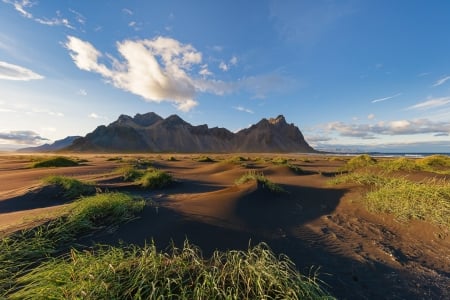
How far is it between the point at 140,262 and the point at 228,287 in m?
1.02

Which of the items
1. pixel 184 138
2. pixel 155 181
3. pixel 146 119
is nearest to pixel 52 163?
pixel 155 181

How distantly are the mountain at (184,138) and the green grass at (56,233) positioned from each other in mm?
121160

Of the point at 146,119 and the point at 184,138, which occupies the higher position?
the point at 146,119

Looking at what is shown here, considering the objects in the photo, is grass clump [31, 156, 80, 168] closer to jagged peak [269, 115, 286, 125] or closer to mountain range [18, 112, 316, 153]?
mountain range [18, 112, 316, 153]

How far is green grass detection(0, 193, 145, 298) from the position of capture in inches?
129

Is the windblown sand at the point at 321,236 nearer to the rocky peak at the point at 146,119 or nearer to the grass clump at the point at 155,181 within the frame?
the grass clump at the point at 155,181

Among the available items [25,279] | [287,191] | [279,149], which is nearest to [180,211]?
[25,279]

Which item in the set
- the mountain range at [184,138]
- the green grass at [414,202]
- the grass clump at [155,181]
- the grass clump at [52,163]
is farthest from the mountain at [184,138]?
the green grass at [414,202]

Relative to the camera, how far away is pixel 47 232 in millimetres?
4223

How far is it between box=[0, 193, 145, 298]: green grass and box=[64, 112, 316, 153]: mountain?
12116cm

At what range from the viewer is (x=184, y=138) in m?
144

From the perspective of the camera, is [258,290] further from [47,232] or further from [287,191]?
[287,191]

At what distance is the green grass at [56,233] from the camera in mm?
3279

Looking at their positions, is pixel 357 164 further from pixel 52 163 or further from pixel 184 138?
pixel 184 138
